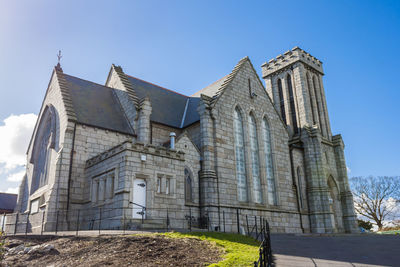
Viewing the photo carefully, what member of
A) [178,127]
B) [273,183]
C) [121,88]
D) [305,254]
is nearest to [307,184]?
[273,183]

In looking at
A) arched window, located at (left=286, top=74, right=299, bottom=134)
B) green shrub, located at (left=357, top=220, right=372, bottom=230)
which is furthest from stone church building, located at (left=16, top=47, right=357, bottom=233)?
green shrub, located at (left=357, top=220, right=372, bottom=230)

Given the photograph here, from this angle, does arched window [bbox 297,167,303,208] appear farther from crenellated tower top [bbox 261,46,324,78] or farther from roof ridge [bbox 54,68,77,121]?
roof ridge [bbox 54,68,77,121]

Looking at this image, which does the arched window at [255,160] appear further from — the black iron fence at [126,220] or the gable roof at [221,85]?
the gable roof at [221,85]

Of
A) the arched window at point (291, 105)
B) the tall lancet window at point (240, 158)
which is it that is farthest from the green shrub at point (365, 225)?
the tall lancet window at point (240, 158)

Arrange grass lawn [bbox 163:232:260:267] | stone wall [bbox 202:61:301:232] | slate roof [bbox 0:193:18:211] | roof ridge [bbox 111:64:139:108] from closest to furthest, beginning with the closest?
1. grass lawn [bbox 163:232:260:267]
2. stone wall [bbox 202:61:301:232]
3. roof ridge [bbox 111:64:139:108]
4. slate roof [bbox 0:193:18:211]

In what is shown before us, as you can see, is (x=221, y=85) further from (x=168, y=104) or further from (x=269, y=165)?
(x=269, y=165)

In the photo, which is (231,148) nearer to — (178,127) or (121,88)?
(178,127)

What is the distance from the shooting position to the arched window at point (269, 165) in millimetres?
27719

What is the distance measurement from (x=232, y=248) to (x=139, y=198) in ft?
25.8

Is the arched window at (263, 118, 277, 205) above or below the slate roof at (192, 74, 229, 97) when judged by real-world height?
below

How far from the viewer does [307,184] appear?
31.6m

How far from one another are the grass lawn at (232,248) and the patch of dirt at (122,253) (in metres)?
0.41

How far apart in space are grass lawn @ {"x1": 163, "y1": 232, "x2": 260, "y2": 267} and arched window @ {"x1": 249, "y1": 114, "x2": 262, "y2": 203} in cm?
1233

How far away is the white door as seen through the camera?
18.1 m
